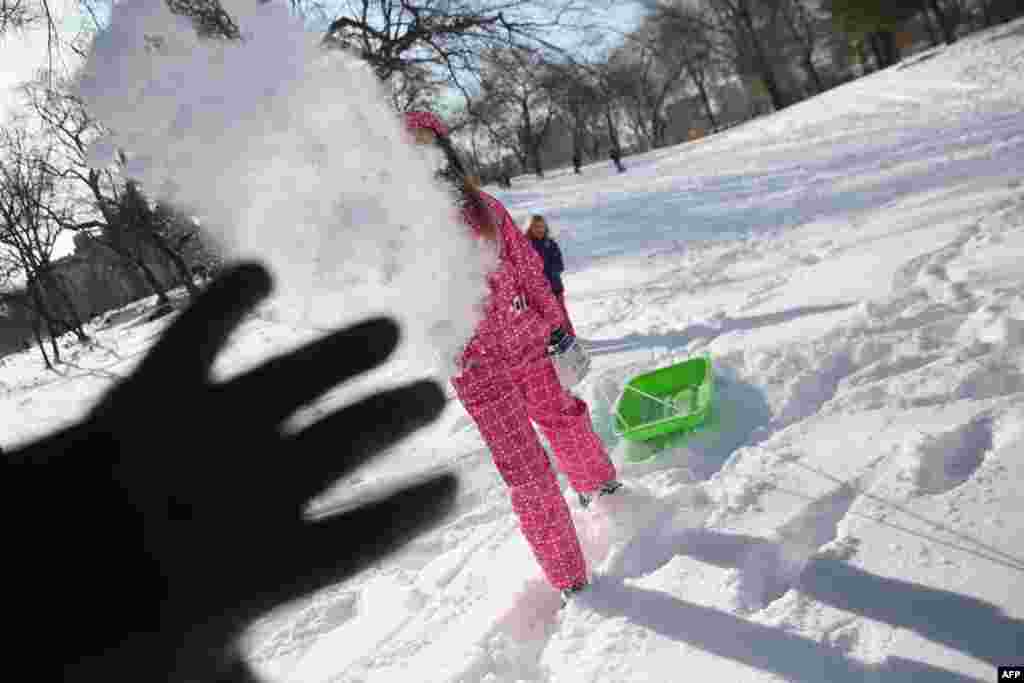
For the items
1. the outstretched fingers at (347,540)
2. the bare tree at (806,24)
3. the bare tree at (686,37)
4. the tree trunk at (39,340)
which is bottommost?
the outstretched fingers at (347,540)

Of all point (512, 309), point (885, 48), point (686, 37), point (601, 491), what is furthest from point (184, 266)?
point (885, 48)

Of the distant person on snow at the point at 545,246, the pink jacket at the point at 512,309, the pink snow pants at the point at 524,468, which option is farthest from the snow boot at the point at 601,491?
the distant person on snow at the point at 545,246

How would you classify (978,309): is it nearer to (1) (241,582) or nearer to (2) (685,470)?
(2) (685,470)

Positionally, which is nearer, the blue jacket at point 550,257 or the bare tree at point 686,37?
the blue jacket at point 550,257

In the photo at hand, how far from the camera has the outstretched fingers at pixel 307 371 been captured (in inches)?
42.9

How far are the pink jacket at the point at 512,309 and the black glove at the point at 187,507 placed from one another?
2.74ft

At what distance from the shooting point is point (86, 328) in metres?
23.2

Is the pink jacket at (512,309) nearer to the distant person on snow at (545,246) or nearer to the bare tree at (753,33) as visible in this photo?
the distant person on snow at (545,246)

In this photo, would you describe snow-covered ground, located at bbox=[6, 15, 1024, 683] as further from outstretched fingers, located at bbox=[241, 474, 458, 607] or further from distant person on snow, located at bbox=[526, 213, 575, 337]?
distant person on snow, located at bbox=[526, 213, 575, 337]

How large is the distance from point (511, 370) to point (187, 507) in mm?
1326

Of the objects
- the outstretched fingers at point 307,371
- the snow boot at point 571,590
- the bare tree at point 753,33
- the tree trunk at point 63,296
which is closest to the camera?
the outstretched fingers at point 307,371

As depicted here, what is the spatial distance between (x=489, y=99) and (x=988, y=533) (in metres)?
9.08

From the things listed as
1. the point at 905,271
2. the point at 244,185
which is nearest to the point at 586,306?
the point at 905,271

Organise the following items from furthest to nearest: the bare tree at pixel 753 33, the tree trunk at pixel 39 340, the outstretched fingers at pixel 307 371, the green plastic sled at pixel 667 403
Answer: the bare tree at pixel 753 33 → the tree trunk at pixel 39 340 → the green plastic sled at pixel 667 403 → the outstretched fingers at pixel 307 371
